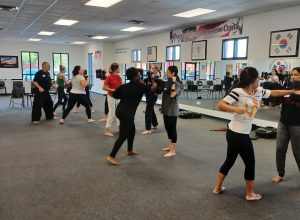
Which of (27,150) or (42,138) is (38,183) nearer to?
(27,150)

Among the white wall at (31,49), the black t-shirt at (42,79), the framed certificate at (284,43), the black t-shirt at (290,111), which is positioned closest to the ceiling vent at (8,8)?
the black t-shirt at (42,79)

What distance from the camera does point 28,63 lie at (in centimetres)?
1603

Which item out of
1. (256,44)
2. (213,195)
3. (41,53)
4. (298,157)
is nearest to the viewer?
(213,195)

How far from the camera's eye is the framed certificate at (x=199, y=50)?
9080 millimetres

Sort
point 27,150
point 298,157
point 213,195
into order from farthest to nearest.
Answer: point 27,150 < point 298,157 < point 213,195

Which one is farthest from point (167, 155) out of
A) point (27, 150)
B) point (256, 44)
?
Result: point (256, 44)

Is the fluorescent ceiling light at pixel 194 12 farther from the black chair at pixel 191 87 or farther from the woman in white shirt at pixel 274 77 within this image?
the black chair at pixel 191 87

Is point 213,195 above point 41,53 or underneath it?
underneath

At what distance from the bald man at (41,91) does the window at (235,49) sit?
4931 millimetres

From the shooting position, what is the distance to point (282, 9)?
22.0 feet

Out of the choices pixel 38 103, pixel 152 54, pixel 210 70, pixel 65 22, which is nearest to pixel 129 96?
pixel 38 103

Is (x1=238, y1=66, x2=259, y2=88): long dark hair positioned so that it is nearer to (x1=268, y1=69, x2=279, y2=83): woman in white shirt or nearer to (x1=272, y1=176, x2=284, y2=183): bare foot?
(x1=272, y1=176, x2=284, y2=183): bare foot

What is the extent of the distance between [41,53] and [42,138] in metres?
12.1

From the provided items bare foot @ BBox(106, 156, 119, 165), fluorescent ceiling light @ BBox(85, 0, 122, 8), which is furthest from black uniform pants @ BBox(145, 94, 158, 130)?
fluorescent ceiling light @ BBox(85, 0, 122, 8)
